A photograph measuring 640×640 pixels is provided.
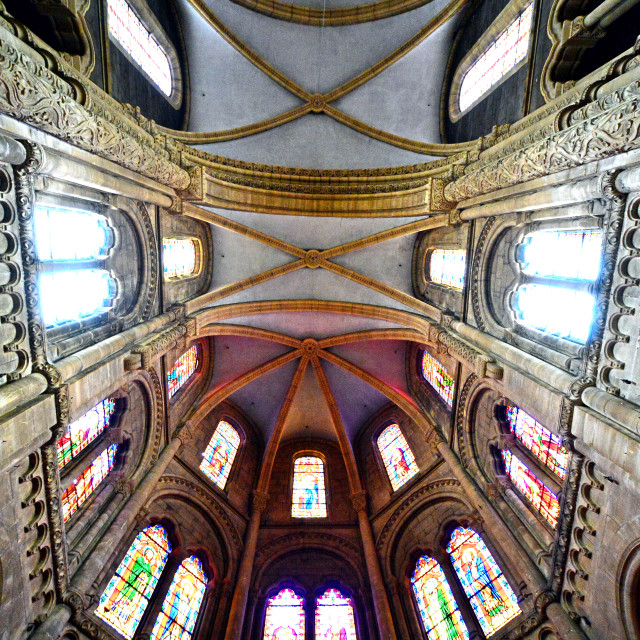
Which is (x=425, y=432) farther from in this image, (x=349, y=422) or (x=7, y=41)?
(x=7, y=41)

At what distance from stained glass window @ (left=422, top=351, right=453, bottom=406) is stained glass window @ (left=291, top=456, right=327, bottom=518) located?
584cm

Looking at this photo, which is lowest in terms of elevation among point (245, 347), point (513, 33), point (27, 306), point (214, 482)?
point (27, 306)

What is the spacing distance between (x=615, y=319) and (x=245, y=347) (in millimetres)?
13609

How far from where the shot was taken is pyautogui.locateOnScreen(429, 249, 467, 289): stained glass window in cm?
1301

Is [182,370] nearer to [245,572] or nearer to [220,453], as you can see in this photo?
[220,453]

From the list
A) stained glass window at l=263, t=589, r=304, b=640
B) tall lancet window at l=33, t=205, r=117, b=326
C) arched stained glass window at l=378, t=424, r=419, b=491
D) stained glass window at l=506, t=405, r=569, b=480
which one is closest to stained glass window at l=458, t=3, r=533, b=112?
stained glass window at l=506, t=405, r=569, b=480

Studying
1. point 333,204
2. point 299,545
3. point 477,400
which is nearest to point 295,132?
point 333,204

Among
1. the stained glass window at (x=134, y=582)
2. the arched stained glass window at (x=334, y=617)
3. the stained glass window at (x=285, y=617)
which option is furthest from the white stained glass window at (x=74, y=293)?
the arched stained glass window at (x=334, y=617)

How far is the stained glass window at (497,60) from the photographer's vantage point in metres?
10.7

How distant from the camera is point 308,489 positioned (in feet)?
55.9

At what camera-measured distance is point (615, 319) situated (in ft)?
21.4

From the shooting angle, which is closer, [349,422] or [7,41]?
[7,41]

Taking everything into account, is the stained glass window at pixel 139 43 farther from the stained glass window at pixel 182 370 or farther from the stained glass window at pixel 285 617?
the stained glass window at pixel 285 617

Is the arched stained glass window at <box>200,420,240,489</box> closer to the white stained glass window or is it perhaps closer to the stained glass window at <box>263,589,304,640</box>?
the stained glass window at <box>263,589,304,640</box>
